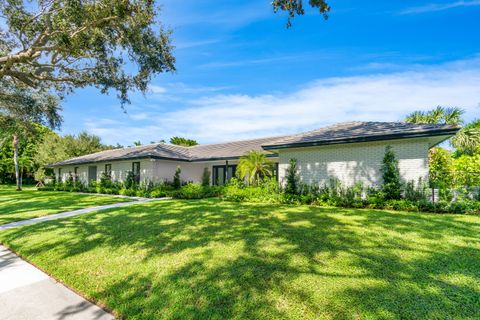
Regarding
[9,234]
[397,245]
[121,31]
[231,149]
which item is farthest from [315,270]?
[231,149]

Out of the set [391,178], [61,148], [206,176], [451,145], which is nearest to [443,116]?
[451,145]

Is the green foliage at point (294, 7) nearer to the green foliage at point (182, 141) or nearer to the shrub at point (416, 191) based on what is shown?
the shrub at point (416, 191)

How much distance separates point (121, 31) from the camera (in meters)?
10.5

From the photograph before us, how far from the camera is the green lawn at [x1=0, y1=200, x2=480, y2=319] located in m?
3.10

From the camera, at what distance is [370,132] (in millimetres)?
→ 10992

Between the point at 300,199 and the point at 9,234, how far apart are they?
10.8 metres

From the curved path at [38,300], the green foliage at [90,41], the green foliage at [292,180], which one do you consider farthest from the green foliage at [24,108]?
the green foliage at [292,180]

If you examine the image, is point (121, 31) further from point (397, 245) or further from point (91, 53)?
point (397, 245)

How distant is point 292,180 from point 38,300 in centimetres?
1082

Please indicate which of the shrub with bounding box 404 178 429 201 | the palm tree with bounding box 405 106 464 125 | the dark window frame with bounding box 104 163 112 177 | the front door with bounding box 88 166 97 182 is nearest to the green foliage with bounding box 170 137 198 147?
the front door with bounding box 88 166 97 182

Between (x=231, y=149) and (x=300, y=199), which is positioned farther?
(x=231, y=149)

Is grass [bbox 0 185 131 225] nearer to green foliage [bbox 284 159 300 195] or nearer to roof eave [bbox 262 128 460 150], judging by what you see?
green foliage [bbox 284 159 300 195]

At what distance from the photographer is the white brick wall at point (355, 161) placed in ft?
33.0

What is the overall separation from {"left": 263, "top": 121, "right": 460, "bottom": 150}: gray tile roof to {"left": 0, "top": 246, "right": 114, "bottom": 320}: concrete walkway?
1069 cm
